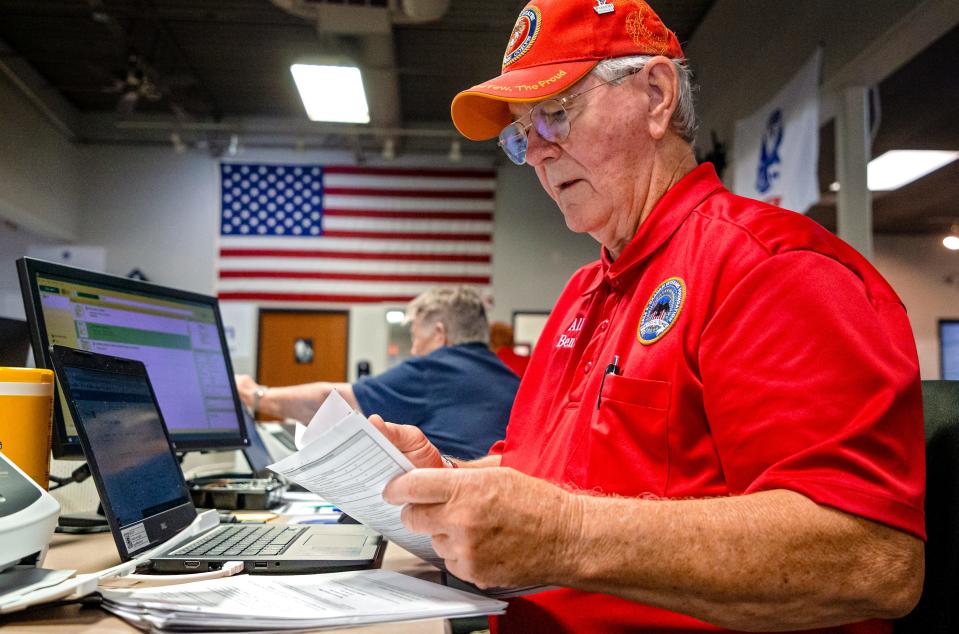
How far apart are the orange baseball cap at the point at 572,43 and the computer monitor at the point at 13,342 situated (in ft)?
3.35

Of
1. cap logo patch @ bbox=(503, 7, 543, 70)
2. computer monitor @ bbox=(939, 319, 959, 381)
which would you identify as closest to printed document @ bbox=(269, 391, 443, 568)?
cap logo patch @ bbox=(503, 7, 543, 70)

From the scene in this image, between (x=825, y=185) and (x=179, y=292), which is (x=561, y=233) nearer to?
(x=825, y=185)

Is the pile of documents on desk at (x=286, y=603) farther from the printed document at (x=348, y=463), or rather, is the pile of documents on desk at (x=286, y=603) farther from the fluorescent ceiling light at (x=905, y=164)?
the fluorescent ceiling light at (x=905, y=164)

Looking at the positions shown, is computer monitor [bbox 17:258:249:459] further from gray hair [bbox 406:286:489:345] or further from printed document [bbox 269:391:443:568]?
gray hair [bbox 406:286:489:345]

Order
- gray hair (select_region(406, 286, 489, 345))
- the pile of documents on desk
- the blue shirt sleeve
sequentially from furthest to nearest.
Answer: gray hair (select_region(406, 286, 489, 345))
the blue shirt sleeve
the pile of documents on desk

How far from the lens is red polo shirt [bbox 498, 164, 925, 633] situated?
0.70 meters

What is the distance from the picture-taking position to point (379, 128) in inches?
305

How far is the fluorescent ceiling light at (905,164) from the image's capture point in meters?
6.63

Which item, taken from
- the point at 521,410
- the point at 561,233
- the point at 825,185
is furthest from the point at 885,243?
the point at 521,410

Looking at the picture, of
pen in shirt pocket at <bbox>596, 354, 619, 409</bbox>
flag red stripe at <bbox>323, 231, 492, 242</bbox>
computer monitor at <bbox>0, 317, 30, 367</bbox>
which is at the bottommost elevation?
pen in shirt pocket at <bbox>596, 354, 619, 409</bbox>

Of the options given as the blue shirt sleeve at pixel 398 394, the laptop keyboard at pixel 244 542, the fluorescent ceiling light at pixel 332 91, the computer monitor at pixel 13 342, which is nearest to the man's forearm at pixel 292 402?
the blue shirt sleeve at pixel 398 394

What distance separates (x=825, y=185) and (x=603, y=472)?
22.0ft

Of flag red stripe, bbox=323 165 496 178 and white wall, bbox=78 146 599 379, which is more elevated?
flag red stripe, bbox=323 165 496 178

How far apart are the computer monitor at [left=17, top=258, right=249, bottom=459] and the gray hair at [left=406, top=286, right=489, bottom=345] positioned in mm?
1474
